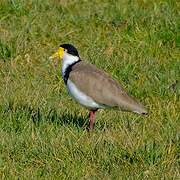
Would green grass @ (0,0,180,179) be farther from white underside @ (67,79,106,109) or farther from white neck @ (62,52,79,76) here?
white neck @ (62,52,79,76)

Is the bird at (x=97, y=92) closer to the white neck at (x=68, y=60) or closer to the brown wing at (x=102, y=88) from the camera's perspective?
the brown wing at (x=102, y=88)

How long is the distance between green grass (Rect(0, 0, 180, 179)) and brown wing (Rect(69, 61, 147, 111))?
9.4 inches

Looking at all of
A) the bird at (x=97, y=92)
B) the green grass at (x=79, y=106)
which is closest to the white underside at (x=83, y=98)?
the bird at (x=97, y=92)

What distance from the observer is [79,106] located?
846cm

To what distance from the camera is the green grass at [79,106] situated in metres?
6.29

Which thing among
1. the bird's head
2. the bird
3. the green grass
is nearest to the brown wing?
the bird

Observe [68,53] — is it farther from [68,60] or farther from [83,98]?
[83,98]

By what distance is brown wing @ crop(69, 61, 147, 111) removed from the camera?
291 inches

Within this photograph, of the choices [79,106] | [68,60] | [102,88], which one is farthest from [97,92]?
[79,106]

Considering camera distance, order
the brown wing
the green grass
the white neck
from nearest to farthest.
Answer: the green grass < the brown wing < the white neck

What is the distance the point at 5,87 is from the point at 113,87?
1.73 meters

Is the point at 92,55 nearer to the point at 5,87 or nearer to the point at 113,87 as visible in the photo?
the point at 5,87

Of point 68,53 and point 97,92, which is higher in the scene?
point 68,53

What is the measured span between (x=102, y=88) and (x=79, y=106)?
105 cm
